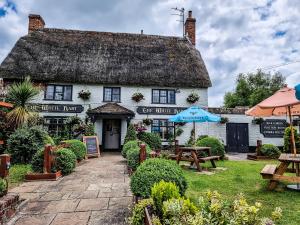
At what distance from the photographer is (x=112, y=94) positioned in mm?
16469

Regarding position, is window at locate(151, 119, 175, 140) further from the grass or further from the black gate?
the grass

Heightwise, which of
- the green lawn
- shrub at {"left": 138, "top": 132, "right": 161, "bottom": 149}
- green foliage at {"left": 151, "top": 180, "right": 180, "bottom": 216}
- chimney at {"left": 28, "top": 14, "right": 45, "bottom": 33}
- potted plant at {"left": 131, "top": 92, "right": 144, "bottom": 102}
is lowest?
the green lawn

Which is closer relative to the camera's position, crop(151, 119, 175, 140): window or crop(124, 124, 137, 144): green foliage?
crop(124, 124, 137, 144): green foliage

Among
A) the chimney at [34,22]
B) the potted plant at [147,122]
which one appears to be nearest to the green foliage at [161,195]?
the potted plant at [147,122]

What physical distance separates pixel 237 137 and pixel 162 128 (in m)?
5.58

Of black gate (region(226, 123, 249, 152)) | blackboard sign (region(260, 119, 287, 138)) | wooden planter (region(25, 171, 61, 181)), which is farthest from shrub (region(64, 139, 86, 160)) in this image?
blackboard sign (region(260, 119, 287, 138))

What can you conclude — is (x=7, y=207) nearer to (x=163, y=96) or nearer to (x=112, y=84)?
(x=112, y=84)

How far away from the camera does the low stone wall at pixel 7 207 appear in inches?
142

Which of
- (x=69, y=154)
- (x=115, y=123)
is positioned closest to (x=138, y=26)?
(x=115, y=123)

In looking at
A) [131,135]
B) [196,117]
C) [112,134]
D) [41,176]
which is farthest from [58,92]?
[196,117]

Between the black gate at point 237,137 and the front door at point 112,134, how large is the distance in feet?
26.3

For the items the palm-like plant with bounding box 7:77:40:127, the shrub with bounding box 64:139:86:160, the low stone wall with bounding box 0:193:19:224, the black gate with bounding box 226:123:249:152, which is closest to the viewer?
the low stone wall with bounding box 0:193:19:224

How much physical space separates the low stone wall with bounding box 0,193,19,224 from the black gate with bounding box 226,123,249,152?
1495 centimetres

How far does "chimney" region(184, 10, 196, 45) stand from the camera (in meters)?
19.6
